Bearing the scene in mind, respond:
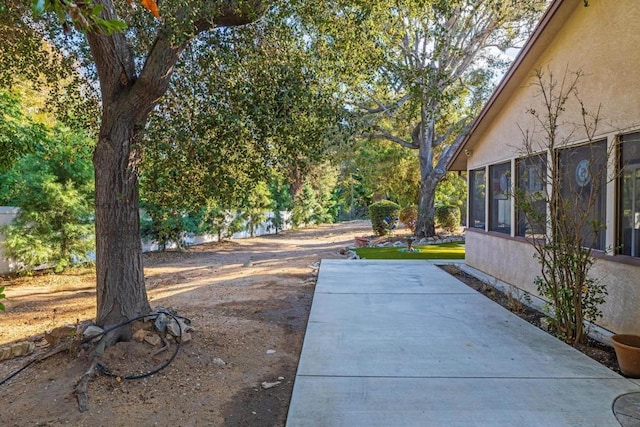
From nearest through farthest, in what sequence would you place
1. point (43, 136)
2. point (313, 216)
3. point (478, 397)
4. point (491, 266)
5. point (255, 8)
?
1. point (478, 397)
2. point (255, 8)
3. point (43, 136)
4. point (491, 266)
5. point (313, 216)

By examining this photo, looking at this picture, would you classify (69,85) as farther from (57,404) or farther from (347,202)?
(347,202)

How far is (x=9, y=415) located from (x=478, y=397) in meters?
3.87

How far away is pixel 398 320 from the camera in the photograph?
6.11 meters

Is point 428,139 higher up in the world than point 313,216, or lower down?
higher up

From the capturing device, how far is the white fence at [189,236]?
10.4 meters

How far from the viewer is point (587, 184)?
5.76 meters

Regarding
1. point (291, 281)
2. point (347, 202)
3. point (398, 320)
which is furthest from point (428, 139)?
point (347, 202)

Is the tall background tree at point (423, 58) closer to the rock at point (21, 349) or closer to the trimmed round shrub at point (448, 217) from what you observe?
the trimmed round shrub at point (448, 217)

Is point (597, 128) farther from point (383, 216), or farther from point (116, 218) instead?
point (383, 216)

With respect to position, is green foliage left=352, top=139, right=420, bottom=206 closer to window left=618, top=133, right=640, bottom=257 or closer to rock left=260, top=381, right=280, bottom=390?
window left=618, top=133, right=640, bottom=257

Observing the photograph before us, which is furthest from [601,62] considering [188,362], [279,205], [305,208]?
[305,208]

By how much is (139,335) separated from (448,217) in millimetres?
18058

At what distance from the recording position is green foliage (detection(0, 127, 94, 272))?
33.7 feet

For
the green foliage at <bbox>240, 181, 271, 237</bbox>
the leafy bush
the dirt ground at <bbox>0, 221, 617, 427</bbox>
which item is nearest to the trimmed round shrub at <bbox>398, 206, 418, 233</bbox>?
the green foliage at <bbox>240, 181, 271, 237</bbox>
